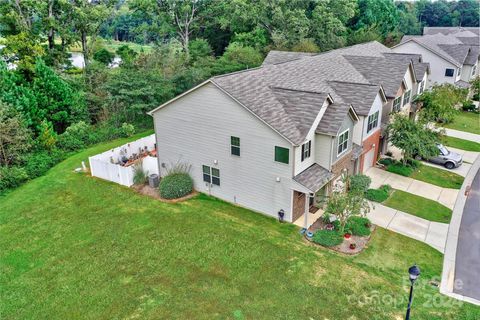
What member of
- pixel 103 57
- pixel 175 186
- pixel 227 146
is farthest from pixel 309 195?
pixel 103 57

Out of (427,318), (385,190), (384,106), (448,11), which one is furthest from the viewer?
(448,11)

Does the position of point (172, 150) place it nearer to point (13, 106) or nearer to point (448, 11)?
point (13, 106)

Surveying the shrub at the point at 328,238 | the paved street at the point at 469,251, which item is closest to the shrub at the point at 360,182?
the shrub at the point at 328,238

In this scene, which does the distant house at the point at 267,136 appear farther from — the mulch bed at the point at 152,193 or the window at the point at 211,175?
the mulch bed at the point at 152,193

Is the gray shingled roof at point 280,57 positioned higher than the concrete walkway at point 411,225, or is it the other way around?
the gray shingled roof at point 280,57

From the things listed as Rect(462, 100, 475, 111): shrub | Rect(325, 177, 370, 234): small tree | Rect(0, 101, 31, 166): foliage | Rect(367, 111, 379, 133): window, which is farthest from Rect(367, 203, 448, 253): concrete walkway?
Rect(462, 100, 475, 111): shrub

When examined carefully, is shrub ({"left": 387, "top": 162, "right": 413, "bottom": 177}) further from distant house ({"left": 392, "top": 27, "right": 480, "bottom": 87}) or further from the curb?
distant house ({"left": 392, "top": 27, "right": 480, "bottom": 87})

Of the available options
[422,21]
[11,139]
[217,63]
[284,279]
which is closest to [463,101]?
[217,63]
